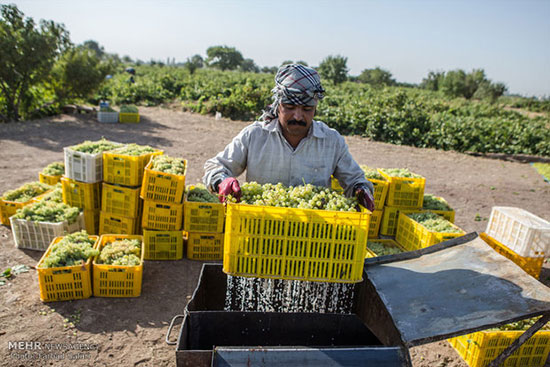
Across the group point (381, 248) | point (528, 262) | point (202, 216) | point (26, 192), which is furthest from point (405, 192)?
point (26, 192)

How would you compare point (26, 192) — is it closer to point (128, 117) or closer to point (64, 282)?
point (64, 282)

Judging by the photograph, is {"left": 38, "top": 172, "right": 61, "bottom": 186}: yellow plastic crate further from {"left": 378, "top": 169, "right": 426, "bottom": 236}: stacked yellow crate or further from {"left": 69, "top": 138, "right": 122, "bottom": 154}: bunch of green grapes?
{"left": 378, "top": 169, "right": 426, "bottom": 236}: stacked yellow crate

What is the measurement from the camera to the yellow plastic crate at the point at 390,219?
6.02 meters

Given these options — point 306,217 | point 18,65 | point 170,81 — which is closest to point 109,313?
point 306,217

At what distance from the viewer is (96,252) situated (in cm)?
466

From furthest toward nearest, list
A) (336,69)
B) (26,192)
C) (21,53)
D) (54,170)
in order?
(336,69) → (21,53) → (54,170) → (26,192)

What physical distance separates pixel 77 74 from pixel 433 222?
16.1 metres

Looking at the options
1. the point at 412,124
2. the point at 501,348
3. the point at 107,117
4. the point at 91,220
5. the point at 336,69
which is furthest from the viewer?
the point at 336,69

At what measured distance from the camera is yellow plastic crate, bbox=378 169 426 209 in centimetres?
595

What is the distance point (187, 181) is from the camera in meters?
8.78

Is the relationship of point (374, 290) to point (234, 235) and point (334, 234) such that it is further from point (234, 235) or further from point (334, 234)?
point (234, 235)

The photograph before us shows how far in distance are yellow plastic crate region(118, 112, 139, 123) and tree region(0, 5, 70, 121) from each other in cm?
327

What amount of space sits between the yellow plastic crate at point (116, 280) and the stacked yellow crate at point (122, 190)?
1.05 meters

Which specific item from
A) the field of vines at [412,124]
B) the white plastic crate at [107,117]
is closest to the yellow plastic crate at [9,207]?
the white plastic crate at [107,117]
